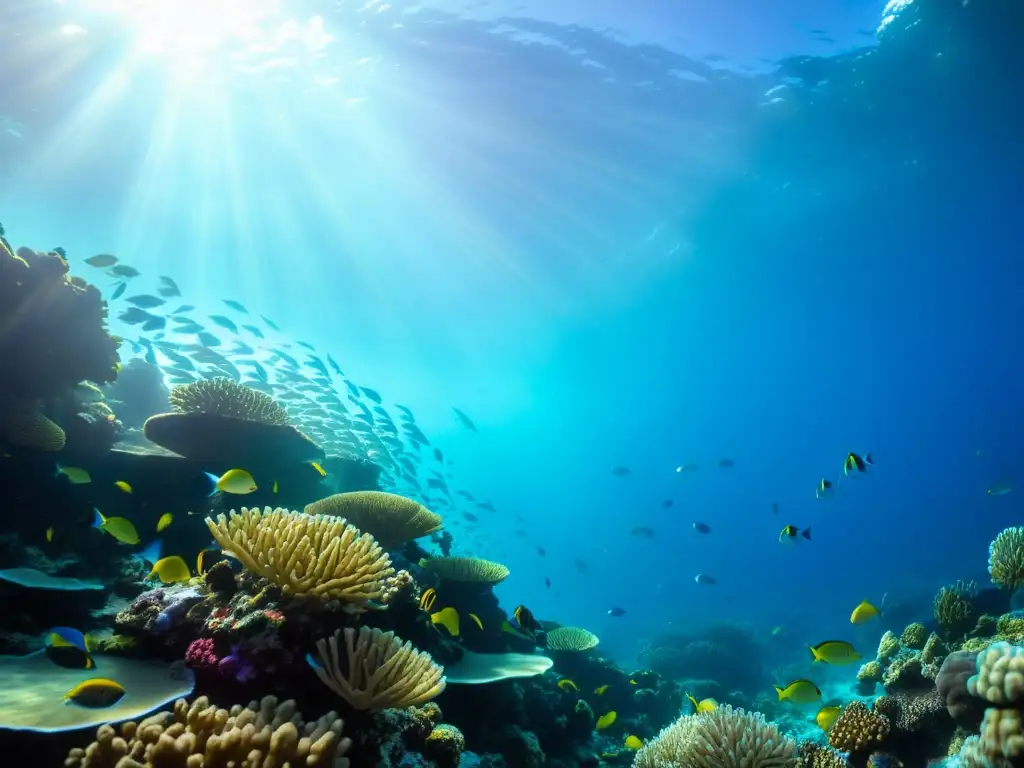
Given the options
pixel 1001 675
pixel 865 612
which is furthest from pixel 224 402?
pixel 865 612

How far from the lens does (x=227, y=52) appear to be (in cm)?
1895

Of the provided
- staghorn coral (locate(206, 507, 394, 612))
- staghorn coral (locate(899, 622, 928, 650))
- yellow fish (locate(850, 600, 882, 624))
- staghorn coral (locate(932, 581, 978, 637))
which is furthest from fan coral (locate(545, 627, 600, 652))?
staghorn coral (locate(206, 507, 394, 612))

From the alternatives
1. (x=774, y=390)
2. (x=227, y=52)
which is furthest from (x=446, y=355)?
(x=774, y=390)

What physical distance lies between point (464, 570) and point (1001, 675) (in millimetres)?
5842

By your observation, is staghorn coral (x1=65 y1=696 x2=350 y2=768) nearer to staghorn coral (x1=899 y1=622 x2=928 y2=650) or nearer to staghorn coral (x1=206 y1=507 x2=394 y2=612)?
staghorn coral (x1=206 y1=507 x2=394 y2=612)

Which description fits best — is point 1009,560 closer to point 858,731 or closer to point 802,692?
point 802,692

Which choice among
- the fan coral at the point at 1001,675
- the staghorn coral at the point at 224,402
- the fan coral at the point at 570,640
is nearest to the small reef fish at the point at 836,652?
the fan coral at the point at 1001,675

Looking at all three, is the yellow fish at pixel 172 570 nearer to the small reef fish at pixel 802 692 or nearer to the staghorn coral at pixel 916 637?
the small reef fish at pixel 802 692

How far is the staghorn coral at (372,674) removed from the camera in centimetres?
309

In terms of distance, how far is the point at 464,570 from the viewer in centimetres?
746

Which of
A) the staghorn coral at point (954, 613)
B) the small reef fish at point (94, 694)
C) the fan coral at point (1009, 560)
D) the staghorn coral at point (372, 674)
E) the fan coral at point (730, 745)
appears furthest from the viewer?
the staghorn coral at point (954, 613)

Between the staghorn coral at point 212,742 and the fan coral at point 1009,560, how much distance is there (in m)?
9.12

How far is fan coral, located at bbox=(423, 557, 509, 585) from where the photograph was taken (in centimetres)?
738

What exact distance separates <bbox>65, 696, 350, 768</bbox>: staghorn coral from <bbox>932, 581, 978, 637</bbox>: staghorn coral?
8707 millimetres
